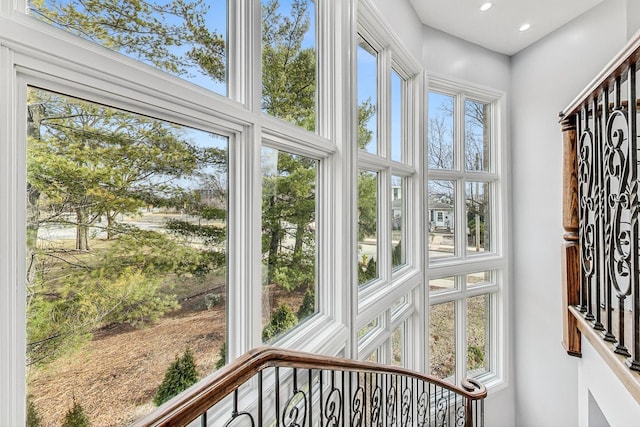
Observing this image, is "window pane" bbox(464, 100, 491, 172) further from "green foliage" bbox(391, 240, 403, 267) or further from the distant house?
"green foliage" bbox(391, 240, 403, 267)

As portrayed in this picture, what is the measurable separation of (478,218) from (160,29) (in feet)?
12.7

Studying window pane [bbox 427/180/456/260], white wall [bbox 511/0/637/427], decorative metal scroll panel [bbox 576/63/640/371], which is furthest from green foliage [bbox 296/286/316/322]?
white wall [bbox 511/0/637/427]

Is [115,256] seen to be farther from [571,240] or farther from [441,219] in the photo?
[441,219]

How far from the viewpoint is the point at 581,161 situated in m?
1.82

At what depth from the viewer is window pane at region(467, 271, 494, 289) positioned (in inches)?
155

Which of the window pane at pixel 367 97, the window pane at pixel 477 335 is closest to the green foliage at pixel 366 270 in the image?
the window pane at pixel 367 97

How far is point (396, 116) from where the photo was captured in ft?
10.0

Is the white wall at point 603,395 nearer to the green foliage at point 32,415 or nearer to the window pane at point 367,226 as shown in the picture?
the window pane at point 367,226

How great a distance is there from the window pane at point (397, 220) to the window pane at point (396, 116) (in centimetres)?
23

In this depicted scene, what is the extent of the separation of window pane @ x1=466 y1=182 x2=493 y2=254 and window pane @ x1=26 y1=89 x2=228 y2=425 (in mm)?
3456

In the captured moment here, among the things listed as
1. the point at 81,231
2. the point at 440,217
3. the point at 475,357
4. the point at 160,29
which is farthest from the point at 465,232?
the point at 81,231

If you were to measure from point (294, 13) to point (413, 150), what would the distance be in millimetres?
1979

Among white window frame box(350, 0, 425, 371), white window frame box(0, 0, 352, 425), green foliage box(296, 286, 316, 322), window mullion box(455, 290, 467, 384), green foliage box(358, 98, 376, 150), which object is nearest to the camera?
white window frame box(0, 0, 352, 425)

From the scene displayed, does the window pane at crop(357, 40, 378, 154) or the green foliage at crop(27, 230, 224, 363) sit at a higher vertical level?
the window pane at crop(357, 40, 378, 154)
